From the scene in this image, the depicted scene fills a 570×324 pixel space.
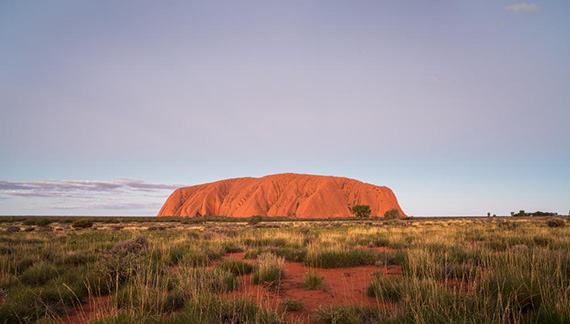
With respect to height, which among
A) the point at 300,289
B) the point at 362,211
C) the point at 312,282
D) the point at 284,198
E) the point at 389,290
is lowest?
the point at 362,211

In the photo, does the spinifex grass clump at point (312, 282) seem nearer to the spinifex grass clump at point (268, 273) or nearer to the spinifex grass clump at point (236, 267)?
the spinifex grass clump at point (268, 273)

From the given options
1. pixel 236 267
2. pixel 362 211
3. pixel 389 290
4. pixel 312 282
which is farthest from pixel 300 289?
pixel 362 211

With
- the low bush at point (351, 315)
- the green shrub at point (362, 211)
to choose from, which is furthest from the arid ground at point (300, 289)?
the green shrub at point (362, 211)

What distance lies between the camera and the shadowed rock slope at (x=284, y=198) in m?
82.9

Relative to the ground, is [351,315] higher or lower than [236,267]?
higher

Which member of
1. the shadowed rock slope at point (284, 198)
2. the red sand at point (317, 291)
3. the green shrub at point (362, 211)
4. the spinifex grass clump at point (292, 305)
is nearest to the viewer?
the spinifex grass clump at point (292, 305)

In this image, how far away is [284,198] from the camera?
90.2 m

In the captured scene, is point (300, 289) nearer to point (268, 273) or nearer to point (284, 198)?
point (268, 273)

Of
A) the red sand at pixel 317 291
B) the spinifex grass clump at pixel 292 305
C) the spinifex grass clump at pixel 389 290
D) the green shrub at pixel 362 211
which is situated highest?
the spinifex grass clump at pixel 389 290

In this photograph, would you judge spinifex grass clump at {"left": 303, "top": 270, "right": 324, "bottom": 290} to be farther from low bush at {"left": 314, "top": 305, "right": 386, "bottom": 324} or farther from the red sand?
low bush at {"left": 314, "top": 305, "right": 386, "bottom": 324}

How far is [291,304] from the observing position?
4.43m

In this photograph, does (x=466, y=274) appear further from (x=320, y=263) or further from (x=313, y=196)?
(x=313, y=196)

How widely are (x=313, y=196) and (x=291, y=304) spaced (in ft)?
262

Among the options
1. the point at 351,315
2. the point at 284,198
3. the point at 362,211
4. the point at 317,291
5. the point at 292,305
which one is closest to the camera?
the point at 351,315
